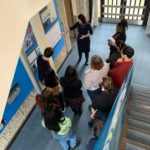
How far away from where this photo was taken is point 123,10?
255 inches

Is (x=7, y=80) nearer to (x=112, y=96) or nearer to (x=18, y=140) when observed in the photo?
(x=112, y=96)

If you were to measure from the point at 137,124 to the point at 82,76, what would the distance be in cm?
214

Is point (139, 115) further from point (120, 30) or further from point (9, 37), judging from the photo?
point (9, 37)

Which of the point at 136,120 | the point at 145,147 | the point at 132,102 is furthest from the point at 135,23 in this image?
the point at 145,147

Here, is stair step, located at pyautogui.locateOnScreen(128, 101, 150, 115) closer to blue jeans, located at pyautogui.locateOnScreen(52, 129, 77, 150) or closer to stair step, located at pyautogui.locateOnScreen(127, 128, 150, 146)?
stair step, located at pyautogui.locateOnScreen(127, 128, 150, 146)

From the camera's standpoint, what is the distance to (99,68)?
9.60 feet

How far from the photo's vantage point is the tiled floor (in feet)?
11.7

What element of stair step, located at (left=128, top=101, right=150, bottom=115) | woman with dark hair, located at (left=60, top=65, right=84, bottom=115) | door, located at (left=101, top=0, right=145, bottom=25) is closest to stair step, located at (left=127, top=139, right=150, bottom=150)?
stair step, located at (left=128, top=101, right=150, bottom=115)

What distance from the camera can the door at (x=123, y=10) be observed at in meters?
6.29

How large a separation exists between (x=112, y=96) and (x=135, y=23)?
4.89 metres

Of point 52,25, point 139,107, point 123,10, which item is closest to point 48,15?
point 52,25

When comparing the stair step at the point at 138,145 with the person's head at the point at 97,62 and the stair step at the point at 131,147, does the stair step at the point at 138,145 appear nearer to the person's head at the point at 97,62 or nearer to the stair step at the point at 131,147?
the stair step at the point at 131,147

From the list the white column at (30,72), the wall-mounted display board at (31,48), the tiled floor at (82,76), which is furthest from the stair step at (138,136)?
the wall-mounted display board at (31,48)

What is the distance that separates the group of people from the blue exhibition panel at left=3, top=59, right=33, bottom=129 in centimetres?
34
